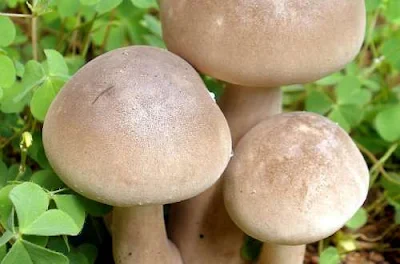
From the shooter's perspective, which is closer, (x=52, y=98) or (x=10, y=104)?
(x=52, y=98)

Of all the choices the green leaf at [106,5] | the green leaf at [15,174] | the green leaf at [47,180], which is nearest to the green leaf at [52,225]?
the green leaf at [47,180]

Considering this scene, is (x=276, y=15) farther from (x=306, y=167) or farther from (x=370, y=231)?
(x=370, y=231)

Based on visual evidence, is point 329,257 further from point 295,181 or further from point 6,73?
point 6,73

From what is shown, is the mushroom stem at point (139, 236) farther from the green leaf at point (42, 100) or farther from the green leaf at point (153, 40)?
the green leaf at point (153, 40)

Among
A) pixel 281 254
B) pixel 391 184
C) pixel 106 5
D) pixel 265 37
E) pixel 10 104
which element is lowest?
pixel 391 184

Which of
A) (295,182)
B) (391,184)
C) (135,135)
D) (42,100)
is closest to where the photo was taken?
(135,135)

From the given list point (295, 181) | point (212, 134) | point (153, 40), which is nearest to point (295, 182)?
point (295, 181)
